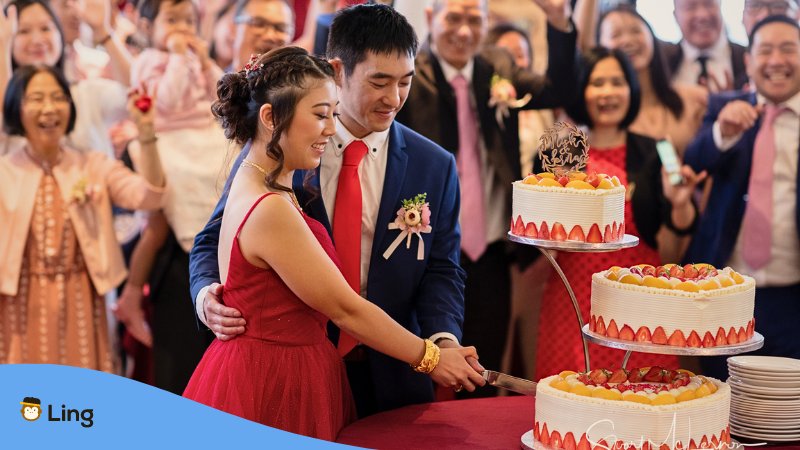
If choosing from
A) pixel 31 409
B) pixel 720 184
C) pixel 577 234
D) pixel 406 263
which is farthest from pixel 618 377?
pixel 720 184

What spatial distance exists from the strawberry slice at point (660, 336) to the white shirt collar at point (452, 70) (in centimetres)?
290

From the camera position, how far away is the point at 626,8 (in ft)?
A: 18.0

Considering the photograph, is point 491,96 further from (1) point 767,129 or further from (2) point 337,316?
(2) point 337,316

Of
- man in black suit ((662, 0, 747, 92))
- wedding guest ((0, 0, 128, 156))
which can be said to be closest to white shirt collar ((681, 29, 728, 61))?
man in black suit ((662, 0, 747, 92))

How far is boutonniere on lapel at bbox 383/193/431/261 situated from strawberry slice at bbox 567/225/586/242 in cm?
54

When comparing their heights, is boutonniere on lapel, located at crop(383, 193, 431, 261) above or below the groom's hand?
above

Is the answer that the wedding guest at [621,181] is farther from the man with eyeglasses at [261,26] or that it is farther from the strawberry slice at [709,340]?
the strawberry slice at [709,340]

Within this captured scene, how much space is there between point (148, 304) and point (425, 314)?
262 cm

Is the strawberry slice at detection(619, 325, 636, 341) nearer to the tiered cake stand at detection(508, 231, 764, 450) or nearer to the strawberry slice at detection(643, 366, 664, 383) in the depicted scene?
the tiered cake stand at detection(508, 231, 764, 450)

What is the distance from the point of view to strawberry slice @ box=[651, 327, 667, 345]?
279 centimetres

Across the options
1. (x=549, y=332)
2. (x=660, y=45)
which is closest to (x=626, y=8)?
(x=660, y=45)

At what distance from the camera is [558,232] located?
3000 millimetres

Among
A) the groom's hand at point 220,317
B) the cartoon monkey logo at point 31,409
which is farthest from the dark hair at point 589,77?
the cartoon monkey logo at point 31,409

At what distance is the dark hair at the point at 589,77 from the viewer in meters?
5.41
